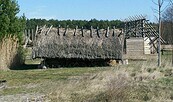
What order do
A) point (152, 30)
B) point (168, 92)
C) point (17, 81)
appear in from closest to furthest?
point (168, 92) < point (17, 81) < point (152, 30)

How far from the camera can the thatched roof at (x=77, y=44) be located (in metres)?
29.5

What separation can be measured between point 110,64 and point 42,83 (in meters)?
13.6

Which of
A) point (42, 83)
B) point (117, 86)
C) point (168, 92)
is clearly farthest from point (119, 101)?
point (42, 83)

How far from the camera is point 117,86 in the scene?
11.7 metres

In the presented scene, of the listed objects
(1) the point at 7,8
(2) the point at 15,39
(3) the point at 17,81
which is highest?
(1) the point at 7,8

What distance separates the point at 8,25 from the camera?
29.3m

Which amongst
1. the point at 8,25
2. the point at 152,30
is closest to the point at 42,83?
the point at 8,25

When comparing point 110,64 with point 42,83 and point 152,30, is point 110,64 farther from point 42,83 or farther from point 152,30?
point 152,30

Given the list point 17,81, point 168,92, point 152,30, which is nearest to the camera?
point 168,92

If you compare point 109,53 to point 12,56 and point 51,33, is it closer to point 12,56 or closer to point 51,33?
point 51,33

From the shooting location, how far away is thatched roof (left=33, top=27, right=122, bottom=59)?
96.7 feet

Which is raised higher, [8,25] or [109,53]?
[8,25]

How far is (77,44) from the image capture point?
3014 cm

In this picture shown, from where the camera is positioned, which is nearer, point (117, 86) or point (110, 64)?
point (117, 86)
